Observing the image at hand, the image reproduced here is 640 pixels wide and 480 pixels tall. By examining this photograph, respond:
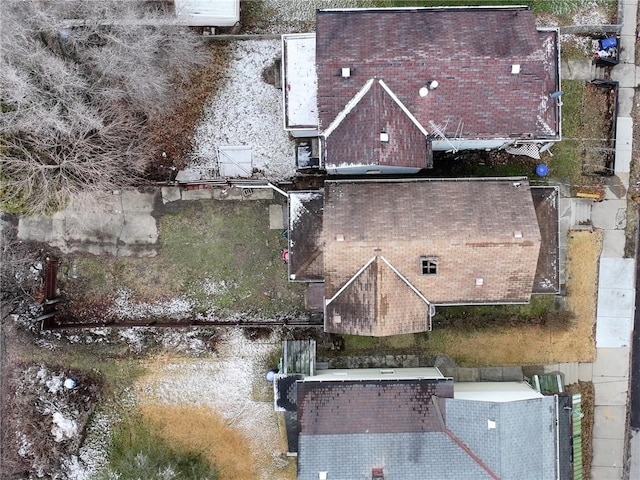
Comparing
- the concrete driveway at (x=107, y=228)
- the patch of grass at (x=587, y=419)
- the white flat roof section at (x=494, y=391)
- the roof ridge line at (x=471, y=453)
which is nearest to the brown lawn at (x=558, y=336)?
the white flat roof section at (x=494, y=391)

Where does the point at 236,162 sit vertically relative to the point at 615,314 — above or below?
above

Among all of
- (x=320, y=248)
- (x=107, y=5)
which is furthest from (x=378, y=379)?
(x=107, y=5)

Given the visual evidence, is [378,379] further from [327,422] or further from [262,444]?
[262,444]

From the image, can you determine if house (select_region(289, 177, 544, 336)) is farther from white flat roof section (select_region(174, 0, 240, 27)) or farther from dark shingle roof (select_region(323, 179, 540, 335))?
white flat roof section (select_region(174, 0, 240, 27))

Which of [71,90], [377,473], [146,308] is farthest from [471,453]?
[71,90]

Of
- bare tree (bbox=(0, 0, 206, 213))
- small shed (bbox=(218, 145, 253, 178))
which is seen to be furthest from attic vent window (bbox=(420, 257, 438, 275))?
bare tree (bbox=(0, 0, 206, 213))

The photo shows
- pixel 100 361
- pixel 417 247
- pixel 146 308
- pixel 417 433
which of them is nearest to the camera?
pixel 417 247

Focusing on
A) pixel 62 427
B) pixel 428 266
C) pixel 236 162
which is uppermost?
pixel 236 162

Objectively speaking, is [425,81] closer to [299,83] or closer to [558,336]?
[299,83]
